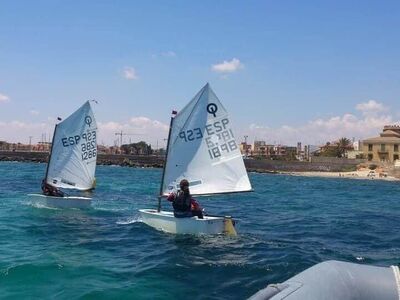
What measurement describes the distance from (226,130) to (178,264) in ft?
30.0

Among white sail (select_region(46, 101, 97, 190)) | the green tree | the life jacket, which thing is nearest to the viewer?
the life jacket

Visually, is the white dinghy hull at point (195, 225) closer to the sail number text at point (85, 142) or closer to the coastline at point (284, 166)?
the sail number text at point (85, 142)

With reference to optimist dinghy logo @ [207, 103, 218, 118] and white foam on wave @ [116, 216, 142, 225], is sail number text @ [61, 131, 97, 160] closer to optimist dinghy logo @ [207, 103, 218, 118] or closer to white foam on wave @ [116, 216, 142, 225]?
white foam on wave @ [116, 216, 142, 225]

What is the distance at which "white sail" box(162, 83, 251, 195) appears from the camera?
23859 millimetres

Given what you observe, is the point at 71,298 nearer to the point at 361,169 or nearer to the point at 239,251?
the point at 239,251

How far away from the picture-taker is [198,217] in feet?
69.9

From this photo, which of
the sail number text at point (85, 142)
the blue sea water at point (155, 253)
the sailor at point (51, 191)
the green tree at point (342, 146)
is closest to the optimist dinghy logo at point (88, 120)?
the sail number text at point (85, 142)

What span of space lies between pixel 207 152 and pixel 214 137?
2.43 feet

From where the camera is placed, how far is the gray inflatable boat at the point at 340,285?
685 centimetres

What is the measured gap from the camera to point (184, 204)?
2106 centimetres

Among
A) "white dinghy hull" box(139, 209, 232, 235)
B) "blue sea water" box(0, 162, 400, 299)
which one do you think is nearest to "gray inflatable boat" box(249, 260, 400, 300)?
"blue sea water" box(0, 162, 400, 299)

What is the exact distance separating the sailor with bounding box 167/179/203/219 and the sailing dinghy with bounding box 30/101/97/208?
1391cm

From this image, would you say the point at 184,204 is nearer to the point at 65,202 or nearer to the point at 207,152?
the point at 207,152

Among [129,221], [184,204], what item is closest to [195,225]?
[184,204]
